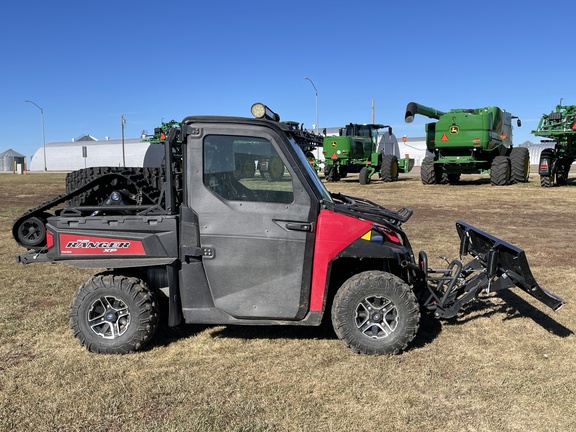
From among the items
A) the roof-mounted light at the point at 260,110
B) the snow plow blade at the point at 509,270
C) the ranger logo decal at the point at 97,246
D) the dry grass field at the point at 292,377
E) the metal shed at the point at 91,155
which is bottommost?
the dry grass field at the point at 292,377

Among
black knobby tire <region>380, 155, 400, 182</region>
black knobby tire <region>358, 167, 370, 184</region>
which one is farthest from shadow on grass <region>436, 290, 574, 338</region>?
black knobby tire <region>380, 155, 400, 182</region>

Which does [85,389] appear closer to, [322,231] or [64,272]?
[322,231]

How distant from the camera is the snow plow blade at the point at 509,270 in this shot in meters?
4.28

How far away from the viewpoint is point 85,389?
3633 mm

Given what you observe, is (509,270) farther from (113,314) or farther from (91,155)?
(91,155)

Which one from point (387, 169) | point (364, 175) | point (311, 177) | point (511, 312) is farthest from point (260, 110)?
point (387, 169)

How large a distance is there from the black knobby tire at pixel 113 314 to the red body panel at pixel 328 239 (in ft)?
4.49

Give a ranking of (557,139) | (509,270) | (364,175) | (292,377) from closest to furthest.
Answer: (292,377)
(509,270)
(557,139)
(364,175)

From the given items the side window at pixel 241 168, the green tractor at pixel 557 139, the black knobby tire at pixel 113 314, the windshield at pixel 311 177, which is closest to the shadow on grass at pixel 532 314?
the windshield at pixel 311 177

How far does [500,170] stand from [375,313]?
19.1 metres

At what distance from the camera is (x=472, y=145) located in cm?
2147

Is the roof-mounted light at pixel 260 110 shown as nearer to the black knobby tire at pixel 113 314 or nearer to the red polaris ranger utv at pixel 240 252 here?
the red polaris ranger utv at pixel 240 252

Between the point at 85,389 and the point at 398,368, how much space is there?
2.30 metres

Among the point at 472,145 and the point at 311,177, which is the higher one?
the point at 472,145
